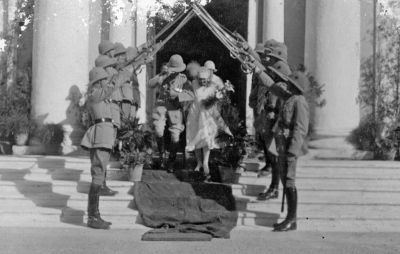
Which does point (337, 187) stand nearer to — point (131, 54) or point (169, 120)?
point (169, 120)

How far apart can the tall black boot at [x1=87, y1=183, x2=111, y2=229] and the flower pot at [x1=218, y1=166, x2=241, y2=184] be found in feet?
7.03

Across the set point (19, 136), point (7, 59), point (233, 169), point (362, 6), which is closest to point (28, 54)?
point (7, 59)

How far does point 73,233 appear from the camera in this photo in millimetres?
8188

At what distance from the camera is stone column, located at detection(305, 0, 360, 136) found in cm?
1248

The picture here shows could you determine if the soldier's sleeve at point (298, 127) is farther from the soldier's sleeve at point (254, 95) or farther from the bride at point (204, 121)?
the bride at point (204, 121)

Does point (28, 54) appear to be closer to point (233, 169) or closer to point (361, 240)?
point (233, 169)

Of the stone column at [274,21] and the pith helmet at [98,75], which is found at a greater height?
the stone column at [274,21]

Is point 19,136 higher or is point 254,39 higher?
point 254,39

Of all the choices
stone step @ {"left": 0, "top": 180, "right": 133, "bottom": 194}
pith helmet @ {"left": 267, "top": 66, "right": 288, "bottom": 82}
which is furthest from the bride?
pith helmet @ {"left": 267, "top": 66, "right": 288, "bottom": 82}

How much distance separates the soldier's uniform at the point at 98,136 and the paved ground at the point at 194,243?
0.34m

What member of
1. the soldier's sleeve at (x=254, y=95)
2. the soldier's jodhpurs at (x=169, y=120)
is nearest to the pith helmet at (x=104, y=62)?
the soldier's jodhpurs at (x=169, y=120)

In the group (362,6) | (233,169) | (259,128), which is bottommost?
(233,169)

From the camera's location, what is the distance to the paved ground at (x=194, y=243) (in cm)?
712

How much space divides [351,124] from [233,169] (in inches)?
134
